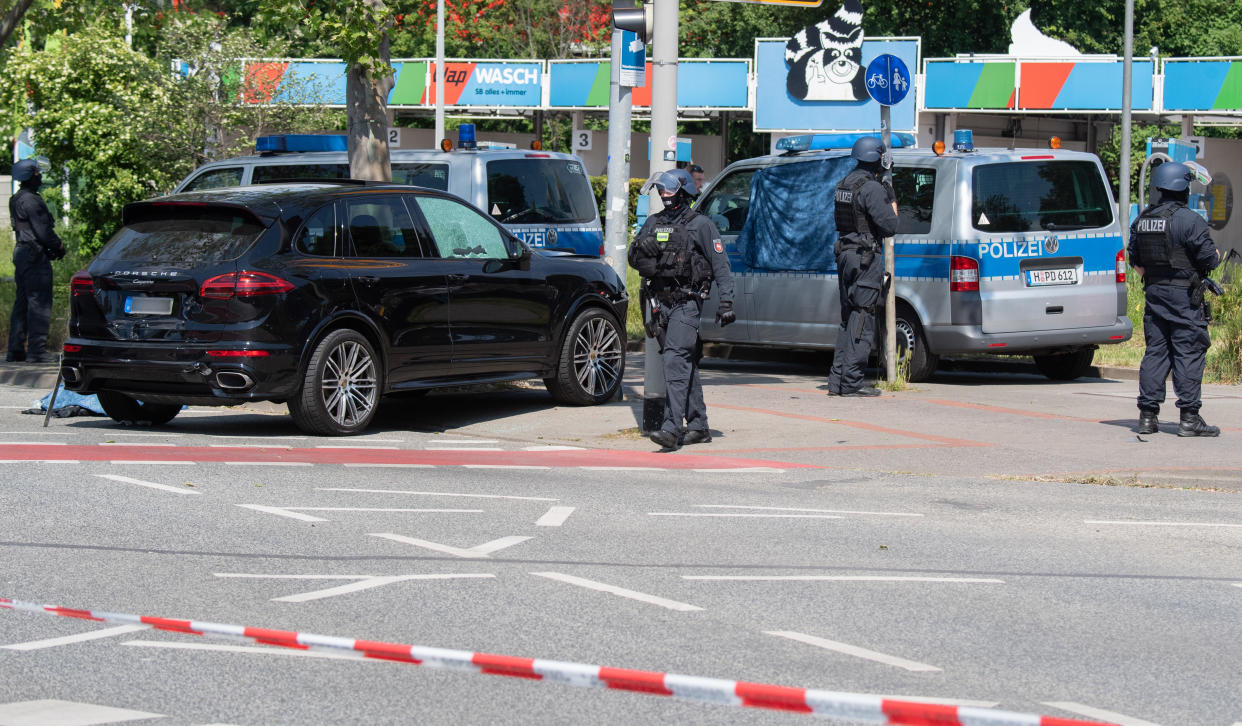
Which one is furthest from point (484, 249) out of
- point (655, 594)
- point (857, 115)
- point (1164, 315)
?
point (857, 115)

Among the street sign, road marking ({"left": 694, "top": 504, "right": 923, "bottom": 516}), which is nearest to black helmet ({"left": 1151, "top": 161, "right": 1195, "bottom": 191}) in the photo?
the street sign

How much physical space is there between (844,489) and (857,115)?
2871cm

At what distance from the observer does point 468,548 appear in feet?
23.2

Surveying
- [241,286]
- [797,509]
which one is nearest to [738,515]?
[797,509]

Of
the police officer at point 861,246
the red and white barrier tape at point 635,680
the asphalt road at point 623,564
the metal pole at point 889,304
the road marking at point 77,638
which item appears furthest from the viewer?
the metal pole at point 889,304

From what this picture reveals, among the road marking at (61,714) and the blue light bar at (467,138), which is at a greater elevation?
the blue light bar at (467,138)

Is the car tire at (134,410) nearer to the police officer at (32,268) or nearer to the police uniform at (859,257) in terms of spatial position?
the police officer at (32,268)

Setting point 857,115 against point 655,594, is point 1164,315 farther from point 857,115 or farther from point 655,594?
point 857,115

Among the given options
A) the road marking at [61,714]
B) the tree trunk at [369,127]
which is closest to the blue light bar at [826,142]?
the tree trunk at [369,127]

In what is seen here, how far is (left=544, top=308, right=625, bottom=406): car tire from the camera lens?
12211 millimetres

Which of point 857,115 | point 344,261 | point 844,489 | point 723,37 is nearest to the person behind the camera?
point 844,489

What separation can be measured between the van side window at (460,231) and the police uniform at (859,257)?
2786 mm

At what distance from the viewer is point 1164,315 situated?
10.5 meters

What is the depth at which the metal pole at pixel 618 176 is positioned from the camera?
568 inches
